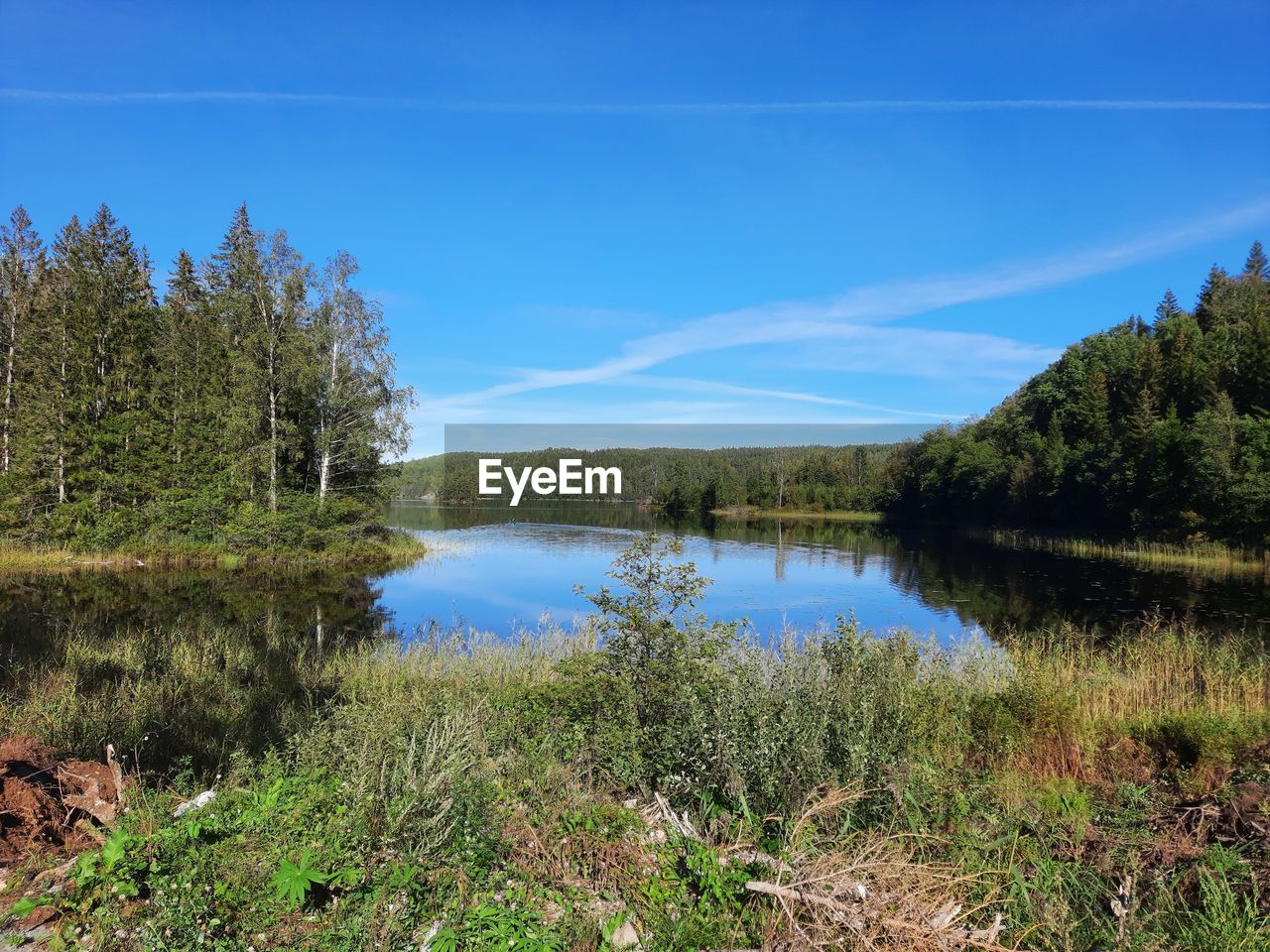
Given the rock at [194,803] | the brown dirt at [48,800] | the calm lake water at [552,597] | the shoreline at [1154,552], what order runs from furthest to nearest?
the shoreline at [1154,552]
the calm lake water at [552,597]
the rock at [194,803]
the brown dirt at [48,800]

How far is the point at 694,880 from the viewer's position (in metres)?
3.79

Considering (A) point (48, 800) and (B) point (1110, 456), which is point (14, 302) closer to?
(A) point (48, 800)

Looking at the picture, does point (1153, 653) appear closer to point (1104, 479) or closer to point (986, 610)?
point (986, 610)

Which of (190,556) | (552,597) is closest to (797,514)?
(552,597)

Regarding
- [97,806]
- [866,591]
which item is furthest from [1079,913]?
[866,591]

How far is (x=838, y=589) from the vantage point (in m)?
27.5

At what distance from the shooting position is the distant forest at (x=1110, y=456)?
41.7 metres

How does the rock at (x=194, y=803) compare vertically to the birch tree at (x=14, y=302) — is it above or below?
below

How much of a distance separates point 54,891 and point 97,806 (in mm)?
1026

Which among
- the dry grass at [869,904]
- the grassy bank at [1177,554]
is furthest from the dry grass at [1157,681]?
the grassy bank at [1177,554]

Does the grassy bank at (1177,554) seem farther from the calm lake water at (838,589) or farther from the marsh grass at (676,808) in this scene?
the marsh grass at (676,808)

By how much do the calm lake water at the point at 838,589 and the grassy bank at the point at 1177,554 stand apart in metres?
2.77

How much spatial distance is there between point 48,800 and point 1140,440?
61.6 meters

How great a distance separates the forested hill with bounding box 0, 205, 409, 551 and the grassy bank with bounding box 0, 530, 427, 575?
1.57 ft
